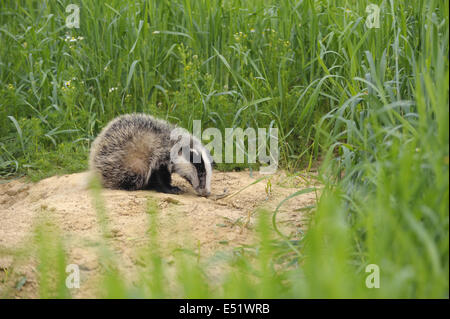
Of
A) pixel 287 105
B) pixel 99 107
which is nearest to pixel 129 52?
pixel 99 107

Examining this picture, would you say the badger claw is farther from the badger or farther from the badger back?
the badger back

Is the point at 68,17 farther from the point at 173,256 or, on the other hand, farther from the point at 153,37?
the point at 173,256

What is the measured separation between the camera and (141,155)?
4.34 meters

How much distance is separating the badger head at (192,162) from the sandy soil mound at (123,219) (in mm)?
132

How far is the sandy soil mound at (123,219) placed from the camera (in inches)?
112

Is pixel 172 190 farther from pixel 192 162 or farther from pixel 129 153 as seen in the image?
pixel 129 153

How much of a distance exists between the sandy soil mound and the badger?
0.17m

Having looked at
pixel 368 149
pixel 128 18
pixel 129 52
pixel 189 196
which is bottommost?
pixel 189 196

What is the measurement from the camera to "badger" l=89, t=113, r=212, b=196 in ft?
14.0

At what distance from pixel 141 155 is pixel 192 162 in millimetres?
450

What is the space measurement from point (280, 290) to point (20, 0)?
5.32 meters

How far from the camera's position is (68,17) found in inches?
214

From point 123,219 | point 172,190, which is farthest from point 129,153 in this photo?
point 123,219

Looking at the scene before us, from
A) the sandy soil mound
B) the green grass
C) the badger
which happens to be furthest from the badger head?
the green grass
